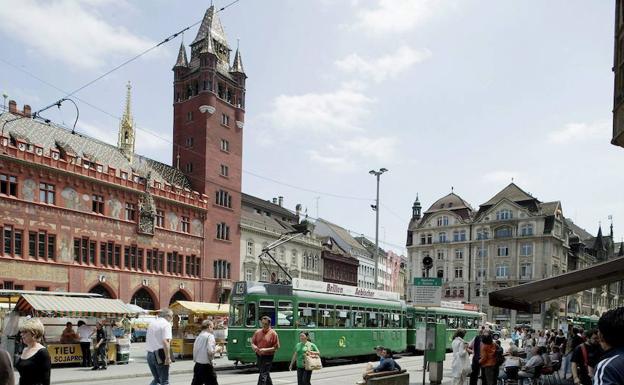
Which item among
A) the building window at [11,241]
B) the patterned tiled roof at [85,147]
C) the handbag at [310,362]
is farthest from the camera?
the patterned tiled roof at [85,147]

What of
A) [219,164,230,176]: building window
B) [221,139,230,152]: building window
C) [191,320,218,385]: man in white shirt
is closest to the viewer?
[191,320,218,385]: man in white shirt

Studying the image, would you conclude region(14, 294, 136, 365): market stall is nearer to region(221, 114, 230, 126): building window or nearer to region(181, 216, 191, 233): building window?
region(181, 216, 191, 233): building window

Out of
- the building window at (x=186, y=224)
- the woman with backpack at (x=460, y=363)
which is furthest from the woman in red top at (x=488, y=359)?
the building window at (x=186, y=224)

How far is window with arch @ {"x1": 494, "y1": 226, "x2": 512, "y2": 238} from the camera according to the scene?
86.5 meters

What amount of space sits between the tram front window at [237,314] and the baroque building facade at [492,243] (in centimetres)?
6107

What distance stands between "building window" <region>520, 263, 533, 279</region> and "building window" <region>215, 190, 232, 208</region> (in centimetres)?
4344

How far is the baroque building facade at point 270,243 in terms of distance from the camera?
62969 millimetres

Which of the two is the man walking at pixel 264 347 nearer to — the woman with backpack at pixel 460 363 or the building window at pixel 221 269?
the woman with backpack at pixel 460 363

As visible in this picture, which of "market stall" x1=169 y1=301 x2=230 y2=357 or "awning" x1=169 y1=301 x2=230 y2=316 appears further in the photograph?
"awning" x1=169 y1=301 x2=230 y2=316

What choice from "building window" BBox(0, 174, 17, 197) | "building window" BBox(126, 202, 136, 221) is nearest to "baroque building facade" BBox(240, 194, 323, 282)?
"building window" BBox(126, 202, 136, 221)

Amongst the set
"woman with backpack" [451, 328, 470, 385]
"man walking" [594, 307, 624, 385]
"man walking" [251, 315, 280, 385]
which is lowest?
"woman with backpack" [451, 328, 470, 385]

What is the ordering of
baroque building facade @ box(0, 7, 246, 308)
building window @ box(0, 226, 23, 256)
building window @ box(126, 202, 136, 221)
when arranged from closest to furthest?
building window @ box(0, 226, 23, 256) → baroque building facade @ box(0, 7, 246, 308) → building window @ box(126, 202, 136, 221)

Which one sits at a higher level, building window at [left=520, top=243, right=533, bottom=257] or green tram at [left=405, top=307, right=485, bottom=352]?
building window at [left=520, top=243, right=533, bottom=257]

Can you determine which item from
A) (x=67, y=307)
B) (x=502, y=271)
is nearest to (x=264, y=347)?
(x=67, y=307)
